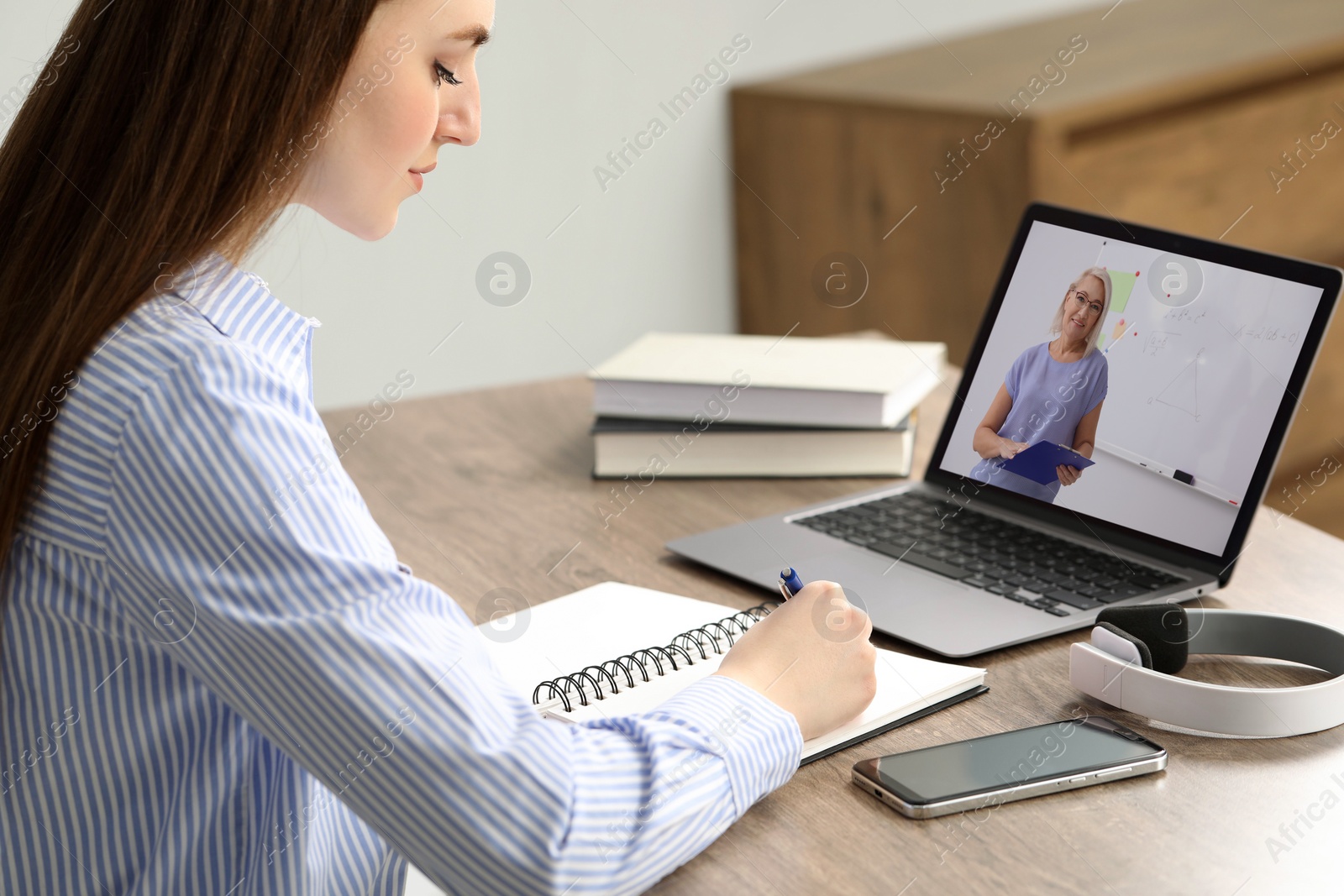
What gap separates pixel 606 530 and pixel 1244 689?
576 mm

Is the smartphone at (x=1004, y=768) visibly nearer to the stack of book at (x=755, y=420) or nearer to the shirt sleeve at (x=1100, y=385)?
the shirt sleeve at (x=1100, y=385)

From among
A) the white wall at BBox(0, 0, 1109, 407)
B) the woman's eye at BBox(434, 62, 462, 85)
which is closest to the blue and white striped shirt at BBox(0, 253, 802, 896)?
the woman's eye at BBox(434, 62, 462, 85)

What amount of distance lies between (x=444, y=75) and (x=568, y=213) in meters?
1.87

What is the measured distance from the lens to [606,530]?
3.74 feet

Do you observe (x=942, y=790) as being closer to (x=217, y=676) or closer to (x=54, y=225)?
(x=217, y=676)

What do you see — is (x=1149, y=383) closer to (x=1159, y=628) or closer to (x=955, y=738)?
(x=1159, y=628)

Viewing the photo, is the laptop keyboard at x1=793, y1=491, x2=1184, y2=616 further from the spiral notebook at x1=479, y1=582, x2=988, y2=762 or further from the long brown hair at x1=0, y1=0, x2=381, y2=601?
the long brown hair at x1=0, y1=0, x2=381, y2=601

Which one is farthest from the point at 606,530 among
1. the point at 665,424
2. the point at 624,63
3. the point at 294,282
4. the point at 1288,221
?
the point at 1288,221

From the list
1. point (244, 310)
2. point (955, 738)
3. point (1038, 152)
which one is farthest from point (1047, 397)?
point (1038, 152)

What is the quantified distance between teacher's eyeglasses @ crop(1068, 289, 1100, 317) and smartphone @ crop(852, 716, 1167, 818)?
0.36m

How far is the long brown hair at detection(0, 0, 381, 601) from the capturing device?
0.64 metres

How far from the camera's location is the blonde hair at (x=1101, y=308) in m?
0.97

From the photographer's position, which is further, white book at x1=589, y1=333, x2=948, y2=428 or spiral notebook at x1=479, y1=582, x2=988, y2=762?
white book at x1=589, y1=333, x2=948, y2=428

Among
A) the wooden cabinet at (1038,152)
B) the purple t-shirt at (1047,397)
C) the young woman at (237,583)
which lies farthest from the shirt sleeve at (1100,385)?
the wooden cabinet at (1038,152)
